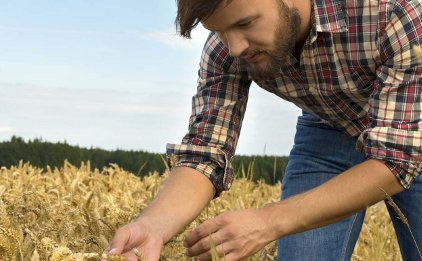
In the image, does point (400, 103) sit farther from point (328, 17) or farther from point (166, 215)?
point (166, 215)

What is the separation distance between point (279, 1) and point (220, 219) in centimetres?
87

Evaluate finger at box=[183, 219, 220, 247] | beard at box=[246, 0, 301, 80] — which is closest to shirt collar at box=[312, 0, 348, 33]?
beard at box=[246, 0, 301, 80]

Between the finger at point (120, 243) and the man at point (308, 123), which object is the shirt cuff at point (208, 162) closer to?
the man at point (308, 123)

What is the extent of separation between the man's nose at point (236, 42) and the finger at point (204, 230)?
651 mm

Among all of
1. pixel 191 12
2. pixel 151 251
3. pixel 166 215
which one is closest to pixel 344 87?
pixel 191 12

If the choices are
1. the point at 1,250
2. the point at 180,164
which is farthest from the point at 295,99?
the point at 1,250

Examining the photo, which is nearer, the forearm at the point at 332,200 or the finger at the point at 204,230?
the finger at the point at 204,230

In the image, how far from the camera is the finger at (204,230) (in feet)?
8.49

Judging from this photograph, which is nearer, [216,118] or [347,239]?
[216,118]

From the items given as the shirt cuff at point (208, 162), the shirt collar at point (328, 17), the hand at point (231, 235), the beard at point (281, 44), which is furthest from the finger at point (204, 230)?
the shirt collar at point (328, 17)

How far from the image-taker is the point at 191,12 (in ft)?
8.86

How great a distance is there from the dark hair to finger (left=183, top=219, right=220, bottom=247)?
750 mm

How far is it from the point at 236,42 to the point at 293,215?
68cm

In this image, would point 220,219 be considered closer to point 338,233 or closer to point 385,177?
point 385,177
